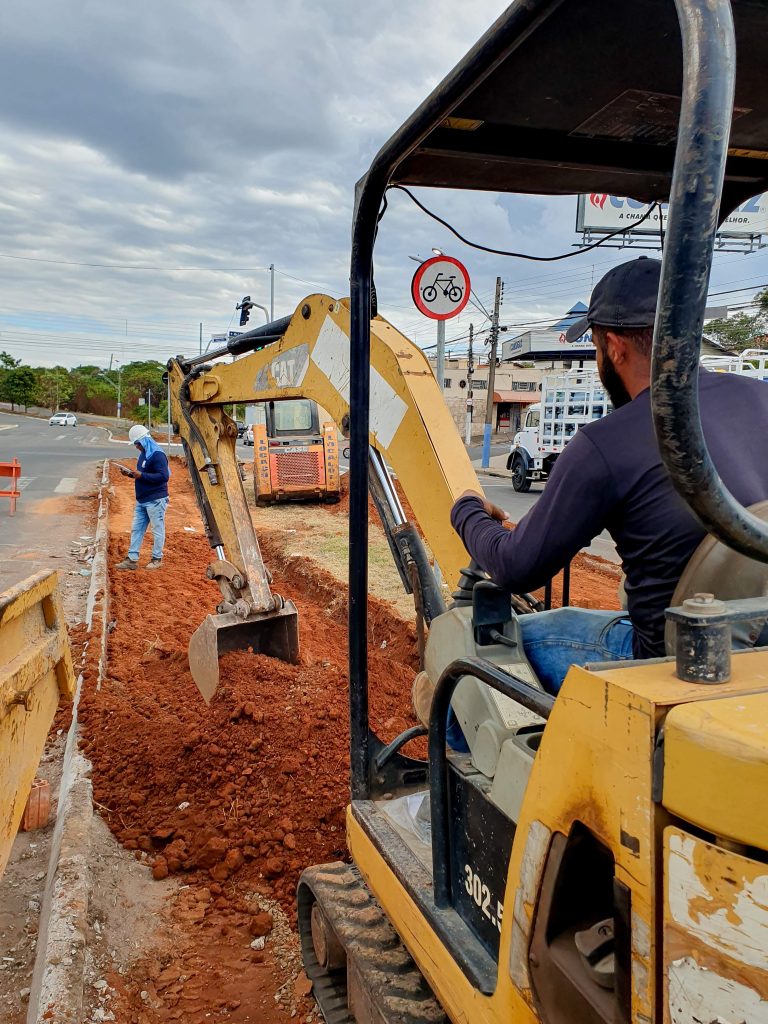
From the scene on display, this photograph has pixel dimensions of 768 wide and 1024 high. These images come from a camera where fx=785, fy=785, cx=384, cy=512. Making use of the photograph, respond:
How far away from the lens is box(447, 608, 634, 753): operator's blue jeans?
215cm

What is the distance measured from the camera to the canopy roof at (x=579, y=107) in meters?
1.54

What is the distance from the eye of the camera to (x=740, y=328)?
36812mm

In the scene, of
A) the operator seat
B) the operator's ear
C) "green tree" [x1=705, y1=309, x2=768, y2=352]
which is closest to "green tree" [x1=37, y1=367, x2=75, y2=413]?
"green tree" [x1=705, y1=309, x2=768, y2=352]

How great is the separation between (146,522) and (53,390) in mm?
85642

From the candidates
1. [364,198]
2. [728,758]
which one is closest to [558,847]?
[728,758]

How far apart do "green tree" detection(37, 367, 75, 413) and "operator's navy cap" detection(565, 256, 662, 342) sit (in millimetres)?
94051

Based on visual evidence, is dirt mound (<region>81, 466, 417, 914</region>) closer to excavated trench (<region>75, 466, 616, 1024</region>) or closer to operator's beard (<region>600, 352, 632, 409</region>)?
excavated trench (<region>75, 466, 616, 1024</region>)

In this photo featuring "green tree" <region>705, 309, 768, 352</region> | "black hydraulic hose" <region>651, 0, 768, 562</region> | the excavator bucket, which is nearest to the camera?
"black hydraulic hose" <region>651, 0, 768, 562</region>

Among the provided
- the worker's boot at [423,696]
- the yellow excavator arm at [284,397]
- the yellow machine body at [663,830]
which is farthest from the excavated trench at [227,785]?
the yellow machine body at [663,830]

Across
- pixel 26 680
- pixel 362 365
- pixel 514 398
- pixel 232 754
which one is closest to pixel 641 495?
pixel 362 365

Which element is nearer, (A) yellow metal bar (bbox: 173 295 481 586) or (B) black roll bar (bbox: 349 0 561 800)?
(B) black roll bar (bbox: 349 0 561 800)

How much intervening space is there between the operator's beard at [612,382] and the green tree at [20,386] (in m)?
95.2

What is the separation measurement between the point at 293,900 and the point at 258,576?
2.52 metres

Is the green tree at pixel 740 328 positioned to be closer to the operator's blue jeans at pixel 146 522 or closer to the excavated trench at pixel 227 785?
the operator's blue jeans at pixel 146 522
